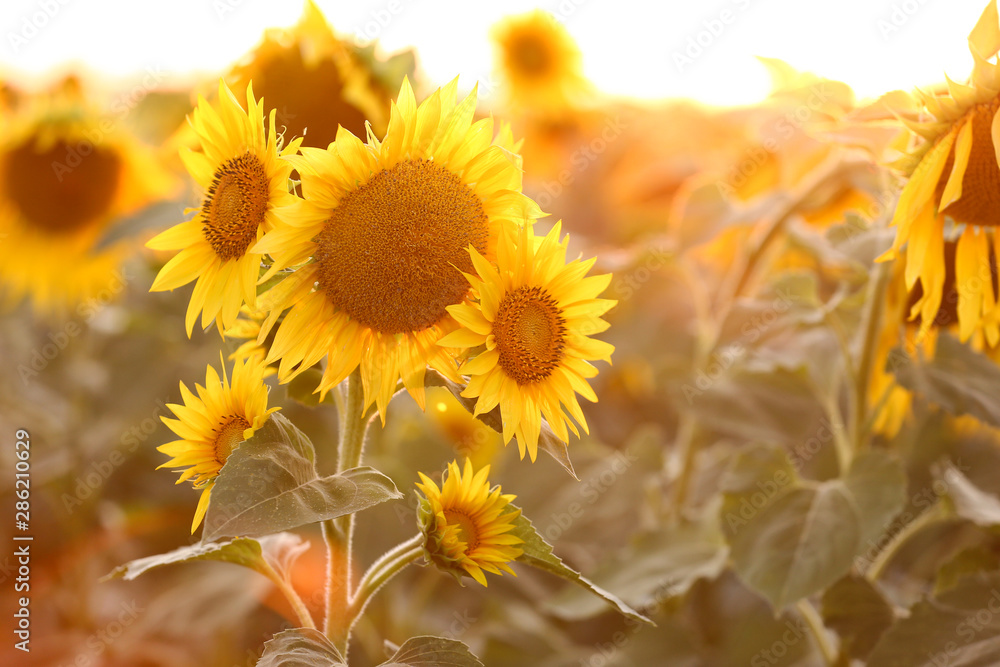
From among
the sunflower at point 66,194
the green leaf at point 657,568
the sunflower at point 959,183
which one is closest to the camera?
the sunflower at point 959,183

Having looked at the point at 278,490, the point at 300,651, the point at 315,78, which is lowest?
the point at 300,651

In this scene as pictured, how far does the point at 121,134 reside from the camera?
6.52ft

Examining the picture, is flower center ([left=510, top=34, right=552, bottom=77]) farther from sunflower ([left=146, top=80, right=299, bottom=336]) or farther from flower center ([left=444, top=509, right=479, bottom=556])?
flower center ([left=444, top=509, right=479, bottom=556])

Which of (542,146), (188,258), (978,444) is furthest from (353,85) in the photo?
(542,146)

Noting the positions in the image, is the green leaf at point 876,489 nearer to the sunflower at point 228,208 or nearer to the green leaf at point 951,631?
the green leaf at point 951,631

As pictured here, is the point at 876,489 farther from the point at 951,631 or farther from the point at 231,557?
the point at 231,557

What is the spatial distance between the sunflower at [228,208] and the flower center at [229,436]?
0.08m

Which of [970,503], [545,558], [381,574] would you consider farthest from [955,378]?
[381,574]

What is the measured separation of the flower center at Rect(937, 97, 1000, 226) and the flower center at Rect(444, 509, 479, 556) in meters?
0.65

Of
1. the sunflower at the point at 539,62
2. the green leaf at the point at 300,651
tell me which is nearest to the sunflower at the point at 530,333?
the green leaf at the point at 300,651

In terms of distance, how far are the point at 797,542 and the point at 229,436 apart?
744 millimetres

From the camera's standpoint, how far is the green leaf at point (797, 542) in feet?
3.08

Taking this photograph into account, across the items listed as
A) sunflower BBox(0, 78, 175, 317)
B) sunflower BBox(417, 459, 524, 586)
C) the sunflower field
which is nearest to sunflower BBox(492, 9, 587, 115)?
the sunflower field

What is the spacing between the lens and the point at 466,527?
0.64 m
